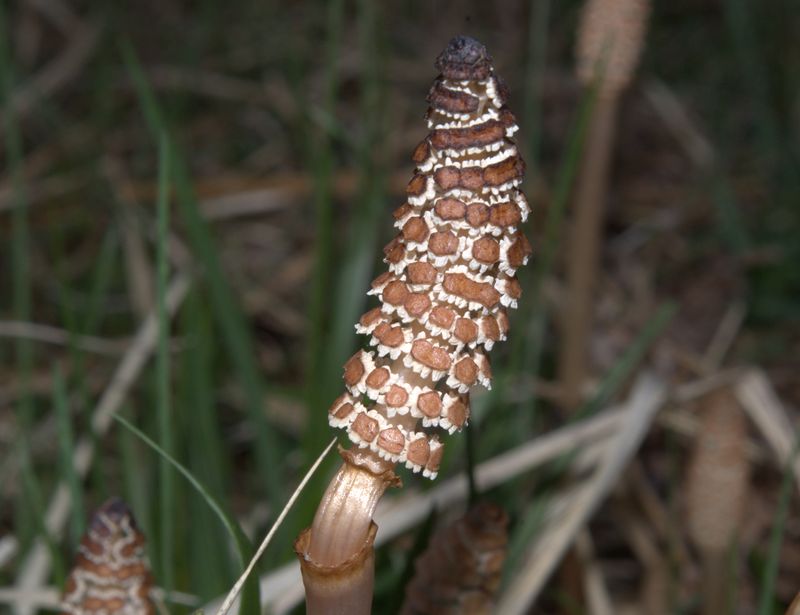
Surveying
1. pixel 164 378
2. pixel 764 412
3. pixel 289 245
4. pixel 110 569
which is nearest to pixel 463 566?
pixel 110 569

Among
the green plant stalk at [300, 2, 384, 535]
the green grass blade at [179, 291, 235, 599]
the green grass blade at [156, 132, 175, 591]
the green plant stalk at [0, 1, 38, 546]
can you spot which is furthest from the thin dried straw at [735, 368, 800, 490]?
the green plant stalk at [0, 1, 38, 546]

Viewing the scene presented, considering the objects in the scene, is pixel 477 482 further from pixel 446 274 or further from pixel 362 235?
pixel 446 274

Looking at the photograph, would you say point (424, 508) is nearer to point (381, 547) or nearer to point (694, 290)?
point (381, 547)

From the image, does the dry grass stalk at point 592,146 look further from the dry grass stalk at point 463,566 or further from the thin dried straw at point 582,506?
the dry grass stalk at point 463,566

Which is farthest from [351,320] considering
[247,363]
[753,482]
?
[753,482]

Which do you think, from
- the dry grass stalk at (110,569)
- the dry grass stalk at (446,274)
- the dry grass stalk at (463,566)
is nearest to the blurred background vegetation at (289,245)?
the dry grass stalk at (463,566)

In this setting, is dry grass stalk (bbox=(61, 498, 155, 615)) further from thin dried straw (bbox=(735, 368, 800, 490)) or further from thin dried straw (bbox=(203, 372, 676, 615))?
thin dried straw (bbox=(735, 368, 800, 490))
